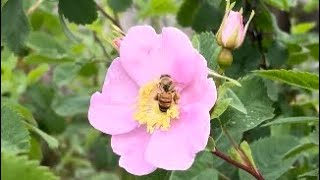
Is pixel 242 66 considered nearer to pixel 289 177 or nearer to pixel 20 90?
pixel 289 177

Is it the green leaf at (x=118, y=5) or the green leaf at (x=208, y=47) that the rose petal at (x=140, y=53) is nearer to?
the green leaf at (x=208, y=47)

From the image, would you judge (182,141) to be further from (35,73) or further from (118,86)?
(35,73)

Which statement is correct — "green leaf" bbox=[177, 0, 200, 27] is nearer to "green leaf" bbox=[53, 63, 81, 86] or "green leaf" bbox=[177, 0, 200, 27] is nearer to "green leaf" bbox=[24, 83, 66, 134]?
"green leaf" bbox=[53, 63, 81, 86]

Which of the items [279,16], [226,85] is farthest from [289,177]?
[279,16]

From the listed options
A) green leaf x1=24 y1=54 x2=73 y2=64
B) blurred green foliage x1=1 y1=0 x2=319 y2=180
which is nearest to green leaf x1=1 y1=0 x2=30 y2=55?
blurred green foliage x1=1 y1=0 x2=319 y2=180

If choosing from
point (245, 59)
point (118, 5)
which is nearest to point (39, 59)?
point (118, 5)

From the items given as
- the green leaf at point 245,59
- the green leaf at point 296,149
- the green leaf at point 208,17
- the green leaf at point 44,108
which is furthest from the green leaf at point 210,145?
the green leaf at point 44,108

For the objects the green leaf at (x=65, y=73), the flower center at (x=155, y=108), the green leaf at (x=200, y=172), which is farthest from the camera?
the green leaf at (x=65, y=73)
